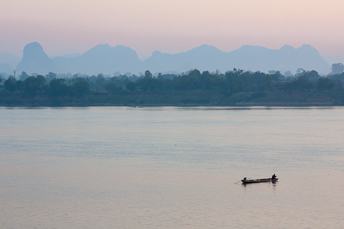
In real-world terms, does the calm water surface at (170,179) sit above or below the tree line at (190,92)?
below

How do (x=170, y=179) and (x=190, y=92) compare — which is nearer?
(x=170, y=179)

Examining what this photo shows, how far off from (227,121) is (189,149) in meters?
28.8

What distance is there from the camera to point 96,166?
129 feet

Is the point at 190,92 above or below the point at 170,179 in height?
above

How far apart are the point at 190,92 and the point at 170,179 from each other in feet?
265

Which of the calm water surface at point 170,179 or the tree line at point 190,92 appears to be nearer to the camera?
the calm water surface at point 170,179

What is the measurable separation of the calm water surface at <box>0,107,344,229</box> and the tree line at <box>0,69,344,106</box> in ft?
156

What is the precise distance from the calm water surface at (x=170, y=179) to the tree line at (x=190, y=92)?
47.5m

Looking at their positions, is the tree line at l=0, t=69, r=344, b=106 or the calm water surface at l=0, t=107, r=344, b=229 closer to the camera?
the calm water surface at l=0, t=107, r=344, b=229

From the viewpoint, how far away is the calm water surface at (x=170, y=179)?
25.8 meters

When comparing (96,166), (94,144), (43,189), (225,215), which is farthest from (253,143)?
(225,215)

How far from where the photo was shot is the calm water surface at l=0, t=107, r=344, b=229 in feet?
84.7

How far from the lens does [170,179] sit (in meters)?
34.3

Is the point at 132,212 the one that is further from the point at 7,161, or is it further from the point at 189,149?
the point at 189,149
